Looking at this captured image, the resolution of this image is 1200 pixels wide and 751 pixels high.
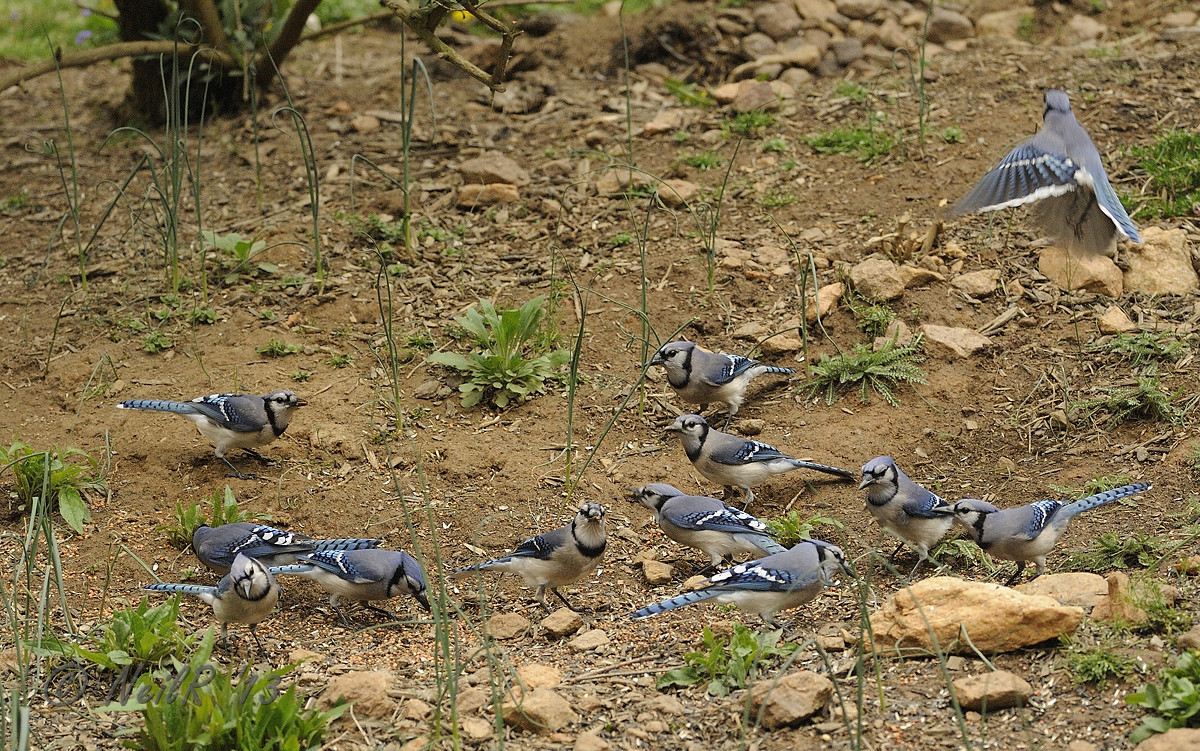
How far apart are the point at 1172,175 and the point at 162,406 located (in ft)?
21.6

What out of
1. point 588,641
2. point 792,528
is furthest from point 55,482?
point 792,528

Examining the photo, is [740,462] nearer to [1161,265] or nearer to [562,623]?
[562,623]

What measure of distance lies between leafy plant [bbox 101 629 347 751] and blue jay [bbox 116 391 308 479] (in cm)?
218

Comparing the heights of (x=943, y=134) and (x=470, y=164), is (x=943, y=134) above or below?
above

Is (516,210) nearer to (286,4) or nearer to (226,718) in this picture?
(286,4)

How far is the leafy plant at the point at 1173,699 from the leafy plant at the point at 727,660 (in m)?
1.27

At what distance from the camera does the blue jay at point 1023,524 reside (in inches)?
200

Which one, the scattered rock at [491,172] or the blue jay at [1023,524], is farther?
the scattered rock at [491,172]

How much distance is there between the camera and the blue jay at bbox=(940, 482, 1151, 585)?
5.09 m

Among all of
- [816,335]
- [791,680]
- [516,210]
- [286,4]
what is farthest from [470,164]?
[791,680]

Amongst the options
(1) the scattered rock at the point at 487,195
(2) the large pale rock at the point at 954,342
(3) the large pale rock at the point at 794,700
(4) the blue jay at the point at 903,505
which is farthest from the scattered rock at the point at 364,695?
(1) the scattered rock at the point at 487,195

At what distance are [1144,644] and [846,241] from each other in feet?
13.3

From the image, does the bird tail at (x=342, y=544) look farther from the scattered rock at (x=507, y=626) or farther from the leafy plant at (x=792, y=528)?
the leafy plant at (x=792, y=528)

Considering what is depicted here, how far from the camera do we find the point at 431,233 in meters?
8.32
